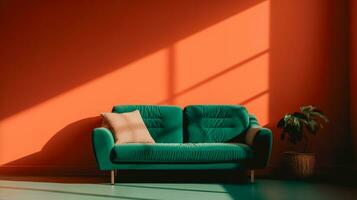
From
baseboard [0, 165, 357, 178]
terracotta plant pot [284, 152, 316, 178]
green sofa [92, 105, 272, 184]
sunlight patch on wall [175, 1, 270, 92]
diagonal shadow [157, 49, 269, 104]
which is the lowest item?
baseboard [0, 165, 357, 178]

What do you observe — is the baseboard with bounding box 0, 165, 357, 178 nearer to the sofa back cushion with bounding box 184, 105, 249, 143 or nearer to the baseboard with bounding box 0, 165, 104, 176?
the baseboard with bounding box 0, 165, 104, 176

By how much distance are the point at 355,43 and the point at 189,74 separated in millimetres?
2015

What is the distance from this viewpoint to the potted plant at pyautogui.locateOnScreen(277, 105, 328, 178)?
15.9ft

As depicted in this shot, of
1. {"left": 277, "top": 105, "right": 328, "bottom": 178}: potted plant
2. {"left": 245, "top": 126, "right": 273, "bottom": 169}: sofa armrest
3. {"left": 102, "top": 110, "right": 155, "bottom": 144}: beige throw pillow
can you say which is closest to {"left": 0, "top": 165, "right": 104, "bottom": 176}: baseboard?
{"left": 102, "top": 110, "right": 155, "bottom": 144}: beige throw pillow

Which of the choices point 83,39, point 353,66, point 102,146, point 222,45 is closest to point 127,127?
point 102,146

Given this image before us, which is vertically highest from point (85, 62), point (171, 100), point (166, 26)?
point (166, 26)

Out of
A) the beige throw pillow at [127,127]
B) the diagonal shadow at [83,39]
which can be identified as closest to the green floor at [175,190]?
the beige throw pillow at [127,127]

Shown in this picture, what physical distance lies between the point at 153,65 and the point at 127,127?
1038 mm

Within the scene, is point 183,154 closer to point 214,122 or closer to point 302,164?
point 214,122

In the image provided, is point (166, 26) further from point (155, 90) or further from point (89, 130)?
point (89, 130)

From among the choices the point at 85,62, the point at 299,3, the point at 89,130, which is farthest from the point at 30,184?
the point at 299,3

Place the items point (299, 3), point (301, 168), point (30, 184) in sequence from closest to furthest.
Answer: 1. point (30, 184)
2. point (301, 168)
3. point (299, 3)

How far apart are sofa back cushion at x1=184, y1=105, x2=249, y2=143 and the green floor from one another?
2.20 ft

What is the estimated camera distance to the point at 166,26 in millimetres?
5477
